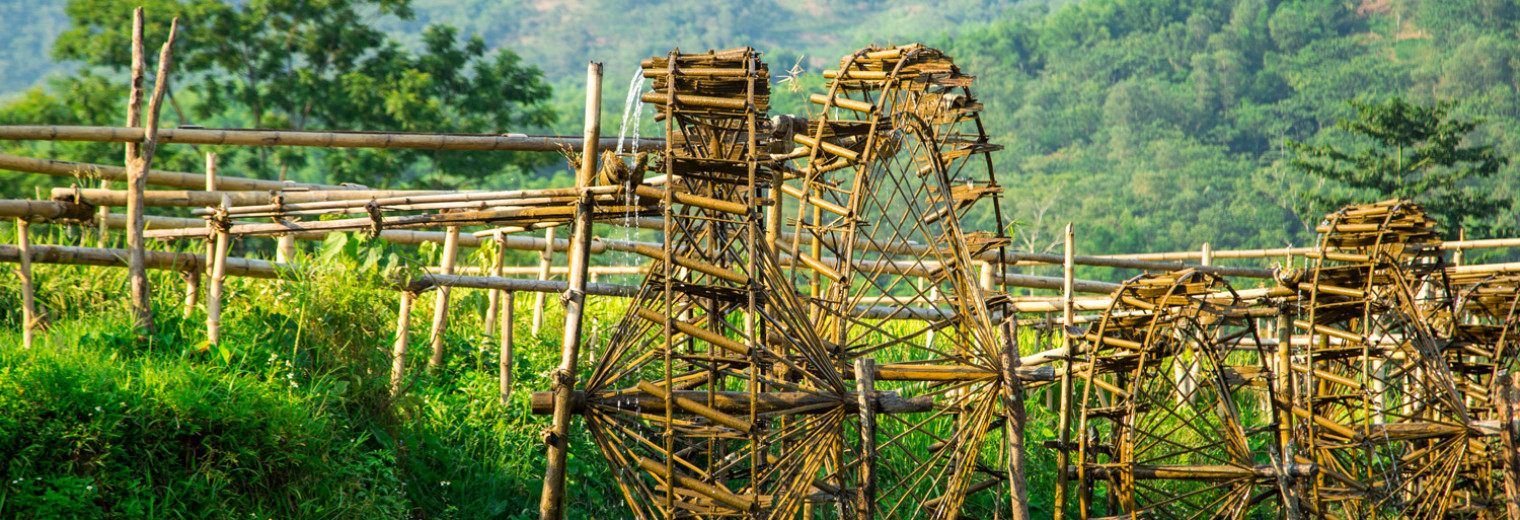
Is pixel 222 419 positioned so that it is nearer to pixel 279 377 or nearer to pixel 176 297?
pixel 279 377

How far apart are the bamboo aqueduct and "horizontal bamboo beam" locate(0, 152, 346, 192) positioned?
24 millimetres

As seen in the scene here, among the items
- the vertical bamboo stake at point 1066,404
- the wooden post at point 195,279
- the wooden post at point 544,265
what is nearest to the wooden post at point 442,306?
the wooden post at point 544,265

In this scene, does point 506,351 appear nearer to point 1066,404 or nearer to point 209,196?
point 209,196

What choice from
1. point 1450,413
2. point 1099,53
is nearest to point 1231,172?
point 1099,53

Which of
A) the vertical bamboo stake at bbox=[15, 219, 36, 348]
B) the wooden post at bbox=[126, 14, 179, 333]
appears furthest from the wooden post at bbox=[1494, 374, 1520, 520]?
the vertical bamboo stake at bbox=[15, 219, 36, 348]

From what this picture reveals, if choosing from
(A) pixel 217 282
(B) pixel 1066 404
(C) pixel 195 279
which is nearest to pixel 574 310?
(A) pixel 217 282

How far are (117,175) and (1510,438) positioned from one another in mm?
11684

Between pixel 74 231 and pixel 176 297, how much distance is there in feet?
6.81

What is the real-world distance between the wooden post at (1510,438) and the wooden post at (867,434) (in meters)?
6.38

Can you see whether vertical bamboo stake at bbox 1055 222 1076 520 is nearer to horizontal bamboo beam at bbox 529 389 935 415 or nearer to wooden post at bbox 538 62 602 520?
horizontal bamboo beam at bbox 529 389 935 415

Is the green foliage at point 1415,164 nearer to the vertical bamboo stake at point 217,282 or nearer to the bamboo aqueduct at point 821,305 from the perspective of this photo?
the bamboo aqueduct at point 821,305

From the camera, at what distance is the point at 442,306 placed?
8.76 meters

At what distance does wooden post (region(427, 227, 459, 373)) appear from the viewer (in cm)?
832

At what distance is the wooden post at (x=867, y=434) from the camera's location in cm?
646
